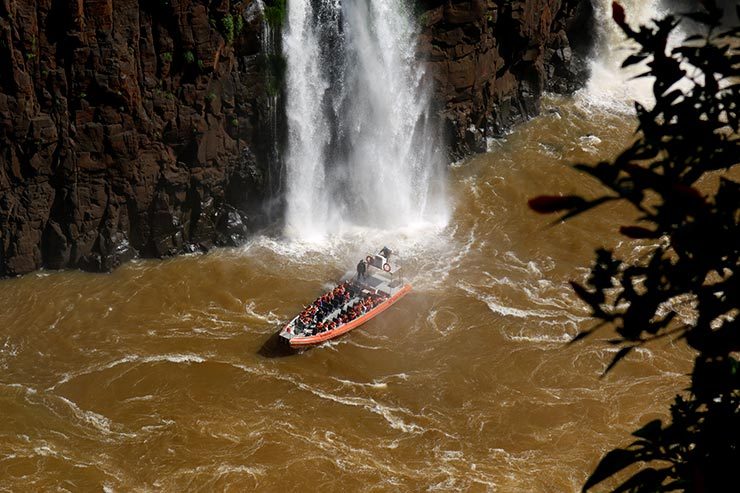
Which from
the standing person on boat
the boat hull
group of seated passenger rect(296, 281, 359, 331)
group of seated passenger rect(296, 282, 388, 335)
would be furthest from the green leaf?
the standing person on boat

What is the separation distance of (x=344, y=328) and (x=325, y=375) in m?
1.53

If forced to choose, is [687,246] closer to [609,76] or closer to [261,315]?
[261,315]

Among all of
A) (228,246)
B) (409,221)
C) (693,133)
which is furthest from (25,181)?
(693,133)

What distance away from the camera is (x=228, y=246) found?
2428 cm

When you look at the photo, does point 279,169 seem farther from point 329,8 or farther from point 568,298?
point 568,298

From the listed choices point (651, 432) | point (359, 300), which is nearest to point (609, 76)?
point (359, 300)

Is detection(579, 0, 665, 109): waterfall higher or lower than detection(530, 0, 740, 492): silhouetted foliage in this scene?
higher

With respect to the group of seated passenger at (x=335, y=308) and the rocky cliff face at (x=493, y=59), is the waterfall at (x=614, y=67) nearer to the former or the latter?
the rocky cliff face at (x=493, y=59)

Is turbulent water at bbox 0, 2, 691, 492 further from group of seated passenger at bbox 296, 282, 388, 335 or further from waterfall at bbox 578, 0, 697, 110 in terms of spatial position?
waterfall at bbox 578, 0, 697, 110

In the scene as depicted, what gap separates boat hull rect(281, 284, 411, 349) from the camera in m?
19.5

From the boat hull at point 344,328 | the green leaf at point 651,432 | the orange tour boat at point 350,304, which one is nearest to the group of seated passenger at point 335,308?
the orange tour boat at point 350,304

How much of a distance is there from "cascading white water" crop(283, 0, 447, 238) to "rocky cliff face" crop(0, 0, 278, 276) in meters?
1.47

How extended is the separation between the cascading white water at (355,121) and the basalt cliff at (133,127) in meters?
0.81

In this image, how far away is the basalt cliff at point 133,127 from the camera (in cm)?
2125
